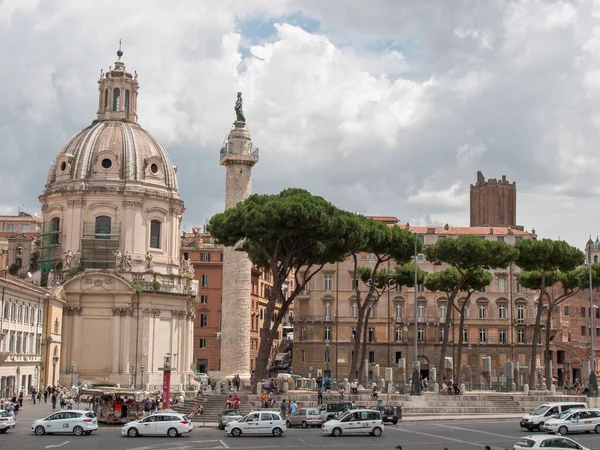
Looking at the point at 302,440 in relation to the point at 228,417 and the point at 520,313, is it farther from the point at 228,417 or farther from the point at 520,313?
the point at 520,313

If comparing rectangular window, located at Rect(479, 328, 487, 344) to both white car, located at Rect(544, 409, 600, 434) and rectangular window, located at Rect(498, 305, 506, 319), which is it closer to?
rectangular window, located at Rect(498, 305, 506, 319)

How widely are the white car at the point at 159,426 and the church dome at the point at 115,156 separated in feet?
131

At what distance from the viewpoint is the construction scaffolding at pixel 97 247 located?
251ft

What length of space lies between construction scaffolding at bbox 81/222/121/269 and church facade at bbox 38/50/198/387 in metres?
0.08

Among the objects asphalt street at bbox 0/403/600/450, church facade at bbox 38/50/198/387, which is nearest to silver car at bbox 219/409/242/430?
asphalt street at bbox 0/403/600/450

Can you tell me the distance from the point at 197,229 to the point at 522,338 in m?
53.9

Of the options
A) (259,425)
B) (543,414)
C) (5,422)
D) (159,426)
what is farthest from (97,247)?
(543,414)

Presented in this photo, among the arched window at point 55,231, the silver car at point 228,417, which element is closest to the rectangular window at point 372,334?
the arched window at point 55,231

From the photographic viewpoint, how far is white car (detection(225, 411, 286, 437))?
40125 millimetres

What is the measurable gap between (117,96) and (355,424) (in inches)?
1987

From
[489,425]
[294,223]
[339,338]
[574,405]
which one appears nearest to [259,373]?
[294,223]

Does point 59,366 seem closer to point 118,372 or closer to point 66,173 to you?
point 118,372

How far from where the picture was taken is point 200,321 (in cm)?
9994

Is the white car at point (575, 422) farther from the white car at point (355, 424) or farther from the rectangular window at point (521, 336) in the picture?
the rectangular window at point (521, 336)
